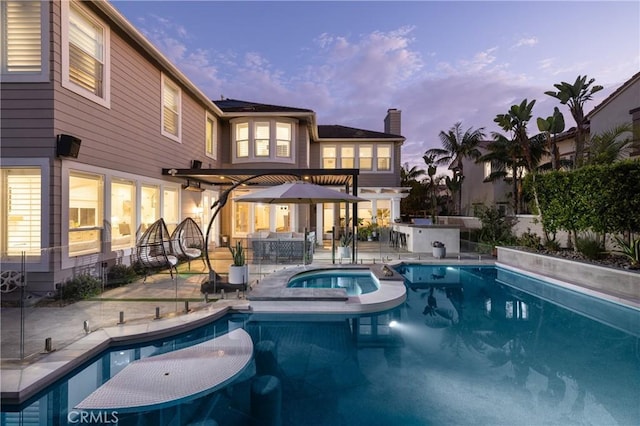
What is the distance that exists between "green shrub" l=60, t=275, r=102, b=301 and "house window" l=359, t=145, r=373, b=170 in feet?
50.0

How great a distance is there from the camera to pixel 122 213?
9.14 meters

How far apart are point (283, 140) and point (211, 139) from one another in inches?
139

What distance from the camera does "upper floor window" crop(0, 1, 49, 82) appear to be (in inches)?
258

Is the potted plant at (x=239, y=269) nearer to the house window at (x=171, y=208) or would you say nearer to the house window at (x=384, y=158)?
the house window at (x=171, y=208)

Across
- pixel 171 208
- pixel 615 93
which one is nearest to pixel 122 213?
pixel 171 208

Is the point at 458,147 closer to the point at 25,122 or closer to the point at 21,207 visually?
the point at 25,122

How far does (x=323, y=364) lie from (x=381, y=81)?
27.7 metres

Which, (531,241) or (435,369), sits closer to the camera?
(435,369)

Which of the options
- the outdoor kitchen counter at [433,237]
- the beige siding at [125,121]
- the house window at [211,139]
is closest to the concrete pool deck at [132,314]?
the beige siding at [125,121]

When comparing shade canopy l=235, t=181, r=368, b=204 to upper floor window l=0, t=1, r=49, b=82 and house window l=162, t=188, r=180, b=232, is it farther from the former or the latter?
upper floor window l=0, t=1, r=49, b=82

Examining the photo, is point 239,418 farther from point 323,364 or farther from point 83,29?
point 83,29

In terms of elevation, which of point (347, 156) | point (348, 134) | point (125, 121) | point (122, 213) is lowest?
point (122, 213)

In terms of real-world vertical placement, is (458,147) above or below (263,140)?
above

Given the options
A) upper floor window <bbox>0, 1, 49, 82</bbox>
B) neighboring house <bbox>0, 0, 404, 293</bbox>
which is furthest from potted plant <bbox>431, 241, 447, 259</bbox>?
upper floor window <bbox>0, 1, 49, 82</bbox>
